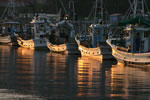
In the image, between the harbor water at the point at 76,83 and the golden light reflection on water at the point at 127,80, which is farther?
the golden light reflection on water at the point at 127,80

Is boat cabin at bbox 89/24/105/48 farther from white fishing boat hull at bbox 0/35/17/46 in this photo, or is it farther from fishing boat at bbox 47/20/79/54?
white fishing boat hull at bbox 0/35/17/46

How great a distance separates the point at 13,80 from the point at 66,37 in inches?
1523

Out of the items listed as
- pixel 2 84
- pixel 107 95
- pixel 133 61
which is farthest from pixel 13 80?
pixel 133 61

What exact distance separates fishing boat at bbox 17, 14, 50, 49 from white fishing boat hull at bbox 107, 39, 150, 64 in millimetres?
26230

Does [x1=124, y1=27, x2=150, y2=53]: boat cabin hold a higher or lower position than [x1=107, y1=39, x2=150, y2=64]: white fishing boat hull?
higher

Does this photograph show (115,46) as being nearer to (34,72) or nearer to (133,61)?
(133,61)

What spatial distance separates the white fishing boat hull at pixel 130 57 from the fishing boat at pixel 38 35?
26230 millimetres

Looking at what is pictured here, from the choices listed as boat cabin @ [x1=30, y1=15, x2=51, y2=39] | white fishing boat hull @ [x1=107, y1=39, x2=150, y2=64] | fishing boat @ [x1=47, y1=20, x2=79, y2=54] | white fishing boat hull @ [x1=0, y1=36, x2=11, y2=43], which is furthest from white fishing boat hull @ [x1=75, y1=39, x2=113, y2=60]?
white fishing boat hull @ [x1=0, y1=36, x2=11, y2=43]

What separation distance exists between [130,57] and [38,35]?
115 ft

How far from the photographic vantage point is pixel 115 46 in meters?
45.3

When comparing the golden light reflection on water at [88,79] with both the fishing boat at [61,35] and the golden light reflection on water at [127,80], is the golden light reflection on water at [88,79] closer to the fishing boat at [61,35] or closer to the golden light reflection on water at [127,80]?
the golden light reflection on water at [127,80]

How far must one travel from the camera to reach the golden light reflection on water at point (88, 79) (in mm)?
25703

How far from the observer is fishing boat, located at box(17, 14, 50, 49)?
71125mm

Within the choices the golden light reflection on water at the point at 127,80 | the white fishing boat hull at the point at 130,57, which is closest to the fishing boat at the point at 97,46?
the white fishing boat hull at the point at 130,57
